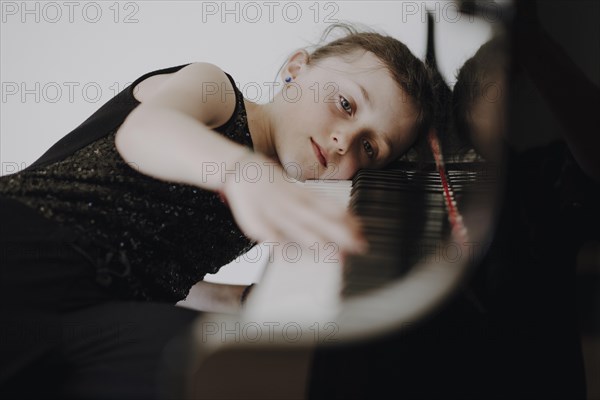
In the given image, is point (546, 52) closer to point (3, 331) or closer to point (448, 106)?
point (448, 106)

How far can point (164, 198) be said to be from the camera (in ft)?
1.61

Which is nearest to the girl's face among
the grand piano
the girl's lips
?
the girl's lips

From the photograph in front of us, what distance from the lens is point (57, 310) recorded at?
42 cm

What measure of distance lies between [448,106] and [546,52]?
0.19m

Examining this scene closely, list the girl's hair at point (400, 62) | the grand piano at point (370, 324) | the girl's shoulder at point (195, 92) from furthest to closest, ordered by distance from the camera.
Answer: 1. the girl's hair at point (400, 62)
2. the girl's shoulder at point (195, 92)
3. the grand piano at point (370, 324)

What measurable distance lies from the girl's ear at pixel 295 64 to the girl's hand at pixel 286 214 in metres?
0.28

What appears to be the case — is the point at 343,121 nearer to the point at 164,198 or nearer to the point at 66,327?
the point at 164,198

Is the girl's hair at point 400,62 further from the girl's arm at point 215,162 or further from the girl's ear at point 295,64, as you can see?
the girl's arm at point 215,162

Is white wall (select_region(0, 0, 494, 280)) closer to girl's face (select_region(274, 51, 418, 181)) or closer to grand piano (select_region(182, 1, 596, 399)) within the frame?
girl's face (select_region(274, 51, 418, 181))

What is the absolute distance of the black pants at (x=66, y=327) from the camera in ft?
1.22

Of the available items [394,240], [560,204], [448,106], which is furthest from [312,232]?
[448,106]

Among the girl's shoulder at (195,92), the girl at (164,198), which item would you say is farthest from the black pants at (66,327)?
the girl's shoulder at (195,92)

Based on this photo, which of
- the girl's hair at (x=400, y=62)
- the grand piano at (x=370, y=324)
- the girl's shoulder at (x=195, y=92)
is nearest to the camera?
the grand piano at (x=370, y=324)

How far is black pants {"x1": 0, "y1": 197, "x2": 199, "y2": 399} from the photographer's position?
37 centimetres
